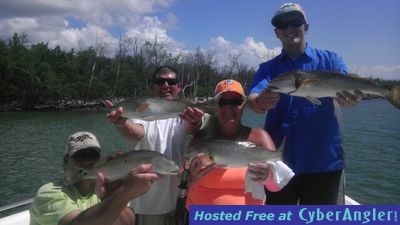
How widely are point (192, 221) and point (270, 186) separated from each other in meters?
1.22

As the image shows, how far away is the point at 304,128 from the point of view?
476 centimetres

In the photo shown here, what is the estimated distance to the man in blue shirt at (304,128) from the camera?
186 inches

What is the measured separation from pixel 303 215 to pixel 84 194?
78.9 inches

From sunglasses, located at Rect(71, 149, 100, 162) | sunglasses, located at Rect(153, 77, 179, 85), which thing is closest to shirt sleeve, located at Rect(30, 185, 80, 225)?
sunglasses, located at Rect(71, 149, 100, 162)

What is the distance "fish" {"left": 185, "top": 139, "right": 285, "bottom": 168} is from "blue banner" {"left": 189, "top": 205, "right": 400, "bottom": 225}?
711 mm

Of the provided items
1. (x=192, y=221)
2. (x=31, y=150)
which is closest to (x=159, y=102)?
(x=192, y=221)

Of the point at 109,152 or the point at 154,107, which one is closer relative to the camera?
the point at 154,107

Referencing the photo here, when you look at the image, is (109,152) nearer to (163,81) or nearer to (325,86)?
(163,81)

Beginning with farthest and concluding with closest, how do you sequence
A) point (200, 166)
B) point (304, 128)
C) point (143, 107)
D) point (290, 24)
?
1. point (304, 128)
2. point (290, 24)
3. point (143, 107)
4. point (200, 166)

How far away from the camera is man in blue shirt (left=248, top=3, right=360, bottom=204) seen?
4.73 metres

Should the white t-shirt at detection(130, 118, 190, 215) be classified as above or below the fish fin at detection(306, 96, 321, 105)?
below

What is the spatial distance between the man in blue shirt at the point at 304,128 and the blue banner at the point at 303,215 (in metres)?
1.60

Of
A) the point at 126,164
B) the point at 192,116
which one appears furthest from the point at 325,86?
the point at 126,164

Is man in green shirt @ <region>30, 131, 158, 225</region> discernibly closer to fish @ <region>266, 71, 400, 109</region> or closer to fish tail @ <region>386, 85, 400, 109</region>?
fish @ <region>266, 71, 400, 109</region>
